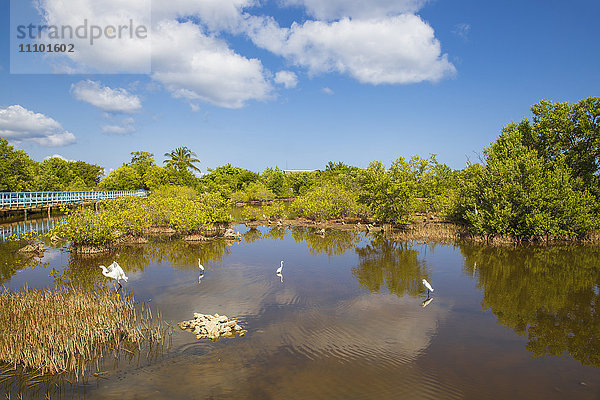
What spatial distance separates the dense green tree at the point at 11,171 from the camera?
140 feet

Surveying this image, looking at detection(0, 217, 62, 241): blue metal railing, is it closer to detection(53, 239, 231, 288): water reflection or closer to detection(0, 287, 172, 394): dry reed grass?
detection(53, 239, 231, 288): water reflection

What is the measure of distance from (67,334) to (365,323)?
334 inches

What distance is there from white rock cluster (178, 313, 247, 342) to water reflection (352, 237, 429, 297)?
20.9ft

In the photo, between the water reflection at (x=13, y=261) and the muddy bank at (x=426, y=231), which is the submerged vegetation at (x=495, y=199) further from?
the water reflection at (x=13, y=261)

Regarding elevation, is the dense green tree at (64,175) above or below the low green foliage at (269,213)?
above

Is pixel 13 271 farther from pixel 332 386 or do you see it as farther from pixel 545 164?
pixel 545 164

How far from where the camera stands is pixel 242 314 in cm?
1175

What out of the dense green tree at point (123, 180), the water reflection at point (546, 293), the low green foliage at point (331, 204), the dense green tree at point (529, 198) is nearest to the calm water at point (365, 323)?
the water reflection at point (546, 293)

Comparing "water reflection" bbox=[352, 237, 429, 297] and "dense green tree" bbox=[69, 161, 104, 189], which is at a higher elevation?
"dense green tree" bbox=[69, 161, 104, 189]

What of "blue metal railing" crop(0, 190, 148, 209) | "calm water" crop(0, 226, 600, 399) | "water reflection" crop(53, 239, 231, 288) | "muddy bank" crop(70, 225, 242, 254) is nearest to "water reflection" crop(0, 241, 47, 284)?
"calm water" crop(0, 226, 600, 399)

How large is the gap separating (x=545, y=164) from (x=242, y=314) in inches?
1038

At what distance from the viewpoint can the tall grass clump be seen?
26.8ft

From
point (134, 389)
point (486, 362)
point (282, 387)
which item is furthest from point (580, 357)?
point (134, 389)

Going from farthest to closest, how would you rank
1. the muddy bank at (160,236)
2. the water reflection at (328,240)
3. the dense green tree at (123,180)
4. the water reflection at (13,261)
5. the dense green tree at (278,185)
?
the dense green tree at (278,185) → the dense green tree at (123,180) → the water reflection at (328,240) → the muddy bank at (160,236) → the water reflection at (13,261)
